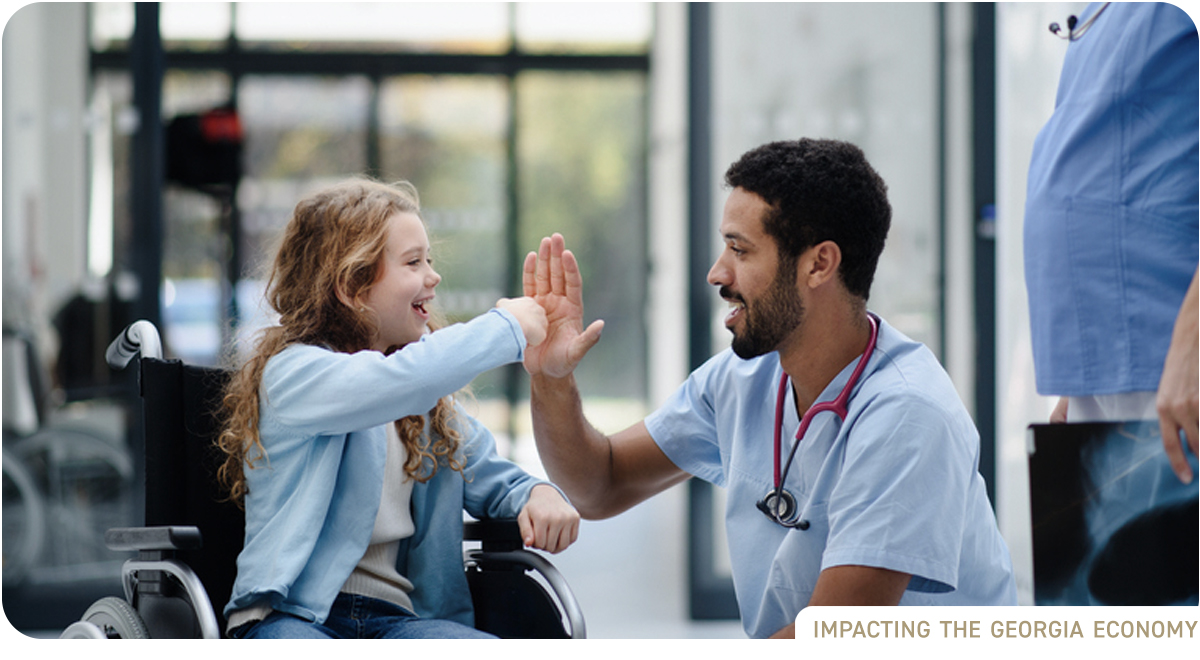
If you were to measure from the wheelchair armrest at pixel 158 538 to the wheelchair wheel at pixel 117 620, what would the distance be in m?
0.07

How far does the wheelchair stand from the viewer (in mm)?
1216

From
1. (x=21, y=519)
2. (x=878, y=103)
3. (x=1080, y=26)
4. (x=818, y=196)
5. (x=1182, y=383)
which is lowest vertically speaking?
(x=21, y=519)

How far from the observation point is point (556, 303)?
4.63ft

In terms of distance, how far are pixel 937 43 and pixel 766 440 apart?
2.21m

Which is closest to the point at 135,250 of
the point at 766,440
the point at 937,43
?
the point at 766,440

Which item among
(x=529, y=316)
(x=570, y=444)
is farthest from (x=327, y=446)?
(x=570, y=444)

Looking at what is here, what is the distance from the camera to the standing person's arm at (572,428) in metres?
1.41

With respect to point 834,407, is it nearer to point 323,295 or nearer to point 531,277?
point 531,277

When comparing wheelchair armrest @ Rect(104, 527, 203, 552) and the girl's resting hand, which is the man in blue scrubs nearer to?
the girl's resting hand

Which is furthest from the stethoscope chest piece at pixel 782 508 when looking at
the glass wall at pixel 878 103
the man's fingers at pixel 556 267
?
the glass wall at pixel 878 103

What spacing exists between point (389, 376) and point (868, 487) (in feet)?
1.88

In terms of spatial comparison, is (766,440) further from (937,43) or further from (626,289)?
(626,289)

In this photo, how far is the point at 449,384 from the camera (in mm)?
1180

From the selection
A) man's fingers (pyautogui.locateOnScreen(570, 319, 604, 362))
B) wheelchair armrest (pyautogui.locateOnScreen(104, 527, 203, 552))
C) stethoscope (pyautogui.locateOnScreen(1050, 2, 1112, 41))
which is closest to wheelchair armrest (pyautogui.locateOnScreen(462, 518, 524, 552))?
man's fingers (pyautogui.locateOnScreen(570, 319, 604, 362))
